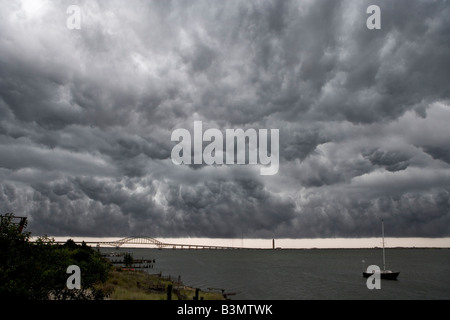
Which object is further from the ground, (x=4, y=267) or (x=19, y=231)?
(x=19, y=231)

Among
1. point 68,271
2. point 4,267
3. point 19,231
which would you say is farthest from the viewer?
point 68,271

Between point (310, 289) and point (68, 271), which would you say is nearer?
point (68, 271)

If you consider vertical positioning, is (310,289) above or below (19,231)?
below

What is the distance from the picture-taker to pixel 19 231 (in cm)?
2639
